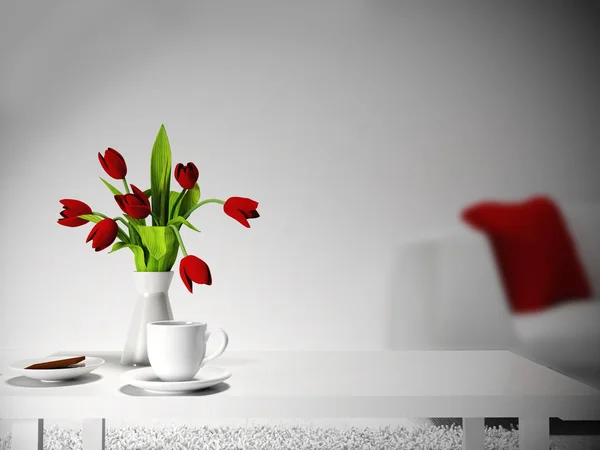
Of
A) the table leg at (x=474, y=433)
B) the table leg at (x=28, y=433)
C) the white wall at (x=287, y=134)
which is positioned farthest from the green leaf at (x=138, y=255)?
the white wall at (x=287, y=134)

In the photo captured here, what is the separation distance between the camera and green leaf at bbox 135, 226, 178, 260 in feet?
3.87

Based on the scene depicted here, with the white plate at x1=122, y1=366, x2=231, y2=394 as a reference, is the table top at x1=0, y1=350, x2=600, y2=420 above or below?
below

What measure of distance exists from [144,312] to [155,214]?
7.8 inches

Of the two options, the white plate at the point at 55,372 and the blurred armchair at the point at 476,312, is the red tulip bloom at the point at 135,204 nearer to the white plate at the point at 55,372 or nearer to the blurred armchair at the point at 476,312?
the white plate at the point at 55,372

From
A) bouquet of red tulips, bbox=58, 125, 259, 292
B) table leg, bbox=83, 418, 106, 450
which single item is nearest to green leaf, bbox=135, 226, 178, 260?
bouquet of red tulips, bbox=58, 125, 259, 292

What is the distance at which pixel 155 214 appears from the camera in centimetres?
122

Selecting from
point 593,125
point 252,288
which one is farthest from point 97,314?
point 593,125

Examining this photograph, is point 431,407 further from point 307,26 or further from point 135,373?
point 307,26

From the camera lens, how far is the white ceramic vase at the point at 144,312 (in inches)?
46.1

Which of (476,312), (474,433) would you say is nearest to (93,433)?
(474,433)

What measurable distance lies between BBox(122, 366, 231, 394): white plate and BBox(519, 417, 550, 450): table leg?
527 mm

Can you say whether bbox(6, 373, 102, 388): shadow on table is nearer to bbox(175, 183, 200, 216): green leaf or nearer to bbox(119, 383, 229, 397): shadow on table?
bbox(119, 383, 229, 397): shadow on table

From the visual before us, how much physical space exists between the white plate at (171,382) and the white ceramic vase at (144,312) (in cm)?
15

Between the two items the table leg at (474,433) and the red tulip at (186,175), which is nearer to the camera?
the table leg at (474,433)
